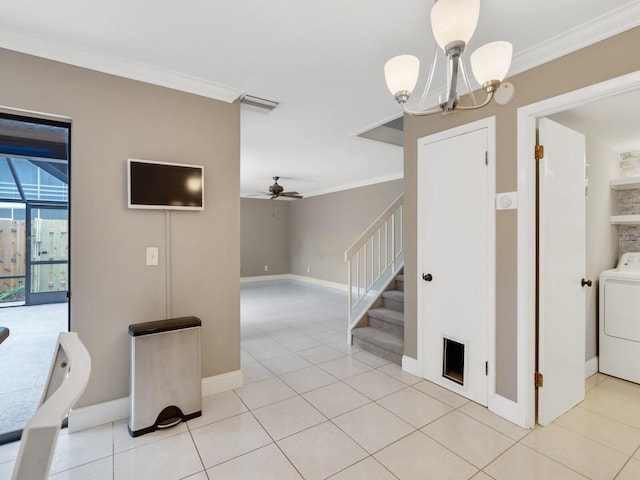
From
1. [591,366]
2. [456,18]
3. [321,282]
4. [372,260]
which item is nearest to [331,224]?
[321,282]

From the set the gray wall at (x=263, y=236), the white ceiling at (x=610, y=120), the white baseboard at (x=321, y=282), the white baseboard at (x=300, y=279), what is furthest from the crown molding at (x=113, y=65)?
the gray wall at (x=263, y=236)

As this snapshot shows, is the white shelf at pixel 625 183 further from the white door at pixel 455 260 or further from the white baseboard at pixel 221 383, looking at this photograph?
the white baseboard at pixel 221 383

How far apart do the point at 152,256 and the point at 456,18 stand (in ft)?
7.61

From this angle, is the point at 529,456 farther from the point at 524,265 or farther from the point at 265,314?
the point at 265,314

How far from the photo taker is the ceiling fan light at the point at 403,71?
4.66 ft

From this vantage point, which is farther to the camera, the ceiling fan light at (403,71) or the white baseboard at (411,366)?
the white baseboard at (411,366)

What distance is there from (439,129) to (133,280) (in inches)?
105

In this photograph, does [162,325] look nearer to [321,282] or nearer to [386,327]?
[386,327]

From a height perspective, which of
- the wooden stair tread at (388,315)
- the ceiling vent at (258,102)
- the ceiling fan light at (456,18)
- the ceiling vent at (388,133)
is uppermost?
the ceiling vent at (388,133)

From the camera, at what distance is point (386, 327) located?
359 centimetres

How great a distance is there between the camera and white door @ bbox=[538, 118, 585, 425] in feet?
6.93

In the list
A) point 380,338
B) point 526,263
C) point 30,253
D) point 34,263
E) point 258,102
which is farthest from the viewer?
point 34,263

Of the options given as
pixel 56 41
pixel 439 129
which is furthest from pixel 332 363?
pixel 56 41

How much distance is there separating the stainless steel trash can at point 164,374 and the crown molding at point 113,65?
177 centimetres
